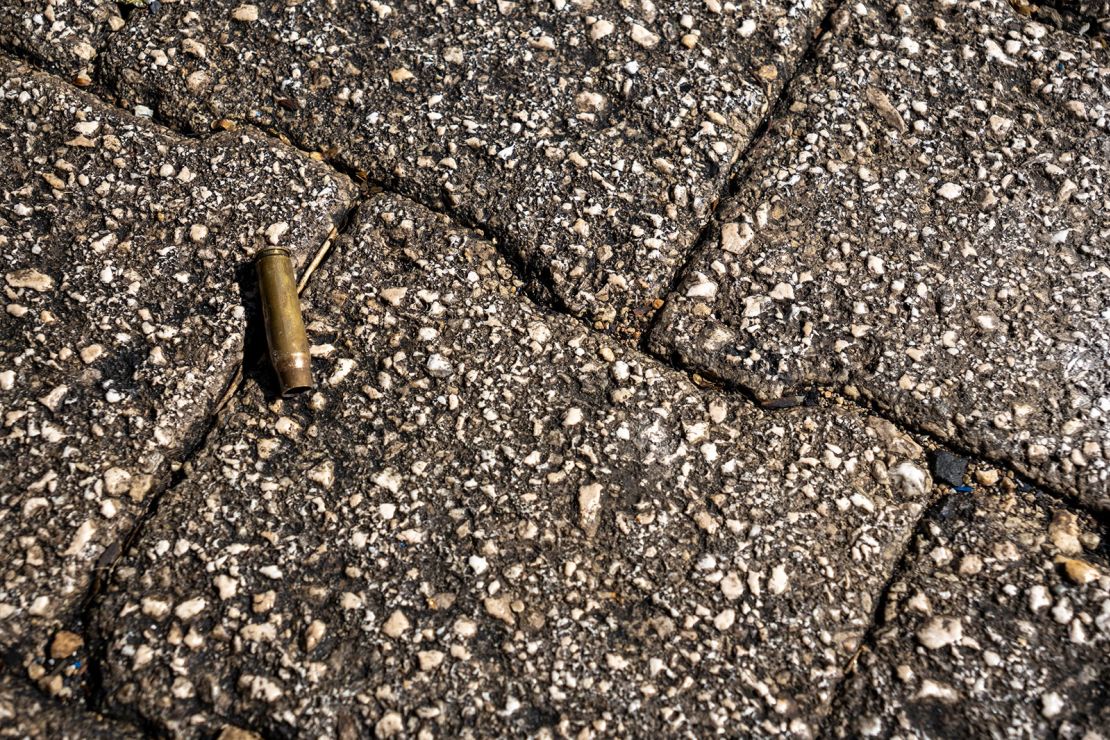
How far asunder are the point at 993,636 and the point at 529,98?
170cm

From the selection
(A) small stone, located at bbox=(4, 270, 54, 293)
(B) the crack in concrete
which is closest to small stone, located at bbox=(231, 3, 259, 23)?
(A) small stone, located at bbox=(4, 270, 54, 293)

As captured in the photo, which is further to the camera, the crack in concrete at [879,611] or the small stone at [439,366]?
the small stone at [439,366]

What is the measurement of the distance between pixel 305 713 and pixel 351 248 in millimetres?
1100

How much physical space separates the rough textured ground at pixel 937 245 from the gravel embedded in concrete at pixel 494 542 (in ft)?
0.55

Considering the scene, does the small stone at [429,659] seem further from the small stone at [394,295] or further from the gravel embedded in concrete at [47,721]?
the small stone at [394,295]

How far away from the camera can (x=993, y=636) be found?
190cm

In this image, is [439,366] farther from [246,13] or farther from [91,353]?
[246,13]

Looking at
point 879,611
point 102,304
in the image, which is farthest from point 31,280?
point 879,611

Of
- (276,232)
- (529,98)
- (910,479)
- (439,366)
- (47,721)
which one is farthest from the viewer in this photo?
(529,98)

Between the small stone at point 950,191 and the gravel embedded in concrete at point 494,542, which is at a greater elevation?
the small stone at point 950,191

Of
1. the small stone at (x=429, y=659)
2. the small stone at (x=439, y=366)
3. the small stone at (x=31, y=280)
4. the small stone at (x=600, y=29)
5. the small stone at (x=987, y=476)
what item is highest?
the small stone at (x=600, y=29)

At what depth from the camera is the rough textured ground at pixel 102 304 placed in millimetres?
1980

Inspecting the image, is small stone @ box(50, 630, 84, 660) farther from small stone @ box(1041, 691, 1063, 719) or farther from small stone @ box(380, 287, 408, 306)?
small stone @ box(1041, 691, 1063, 719)

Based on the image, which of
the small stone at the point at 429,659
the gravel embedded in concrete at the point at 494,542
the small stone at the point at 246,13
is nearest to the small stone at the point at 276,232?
the gravel embedded in concrete at the point at 494,542
